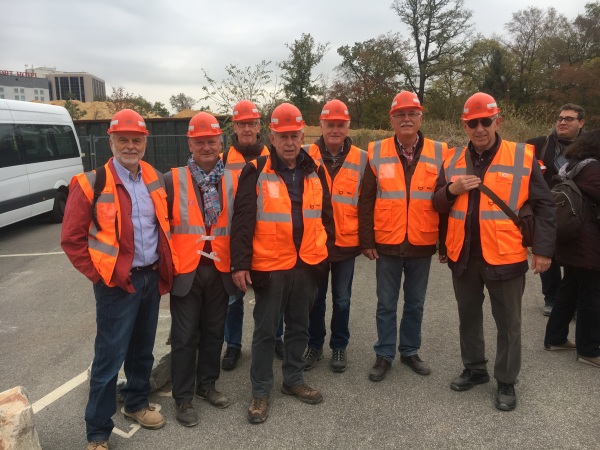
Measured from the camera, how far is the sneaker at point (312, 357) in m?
3.87

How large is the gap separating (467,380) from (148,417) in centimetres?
238

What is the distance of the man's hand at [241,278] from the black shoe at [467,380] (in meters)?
1.81

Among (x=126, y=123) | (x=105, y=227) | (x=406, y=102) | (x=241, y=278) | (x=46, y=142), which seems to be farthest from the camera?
(x=46, y=142)

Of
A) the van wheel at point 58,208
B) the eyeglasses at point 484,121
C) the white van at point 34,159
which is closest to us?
the eyeglasses at point 484,121

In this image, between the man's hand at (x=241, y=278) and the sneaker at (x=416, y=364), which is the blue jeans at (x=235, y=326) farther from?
the sneaker at (x=416, y=364)

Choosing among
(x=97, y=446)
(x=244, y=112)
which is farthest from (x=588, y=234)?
(x=97, y=446)

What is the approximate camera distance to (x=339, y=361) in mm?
3859

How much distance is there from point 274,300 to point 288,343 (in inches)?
16.5

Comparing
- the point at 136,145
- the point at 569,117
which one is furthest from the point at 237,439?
the point at 569,117

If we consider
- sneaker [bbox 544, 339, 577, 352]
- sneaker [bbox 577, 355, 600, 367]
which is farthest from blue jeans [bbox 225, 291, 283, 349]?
sneaker [bbox 577, 355, 600, 367]

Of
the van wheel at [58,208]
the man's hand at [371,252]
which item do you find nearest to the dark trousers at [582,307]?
the man's hand at [371,252]

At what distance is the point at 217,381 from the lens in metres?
3.69

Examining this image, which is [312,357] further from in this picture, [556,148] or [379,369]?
[556,148]

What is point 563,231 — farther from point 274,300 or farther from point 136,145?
point 136,145
